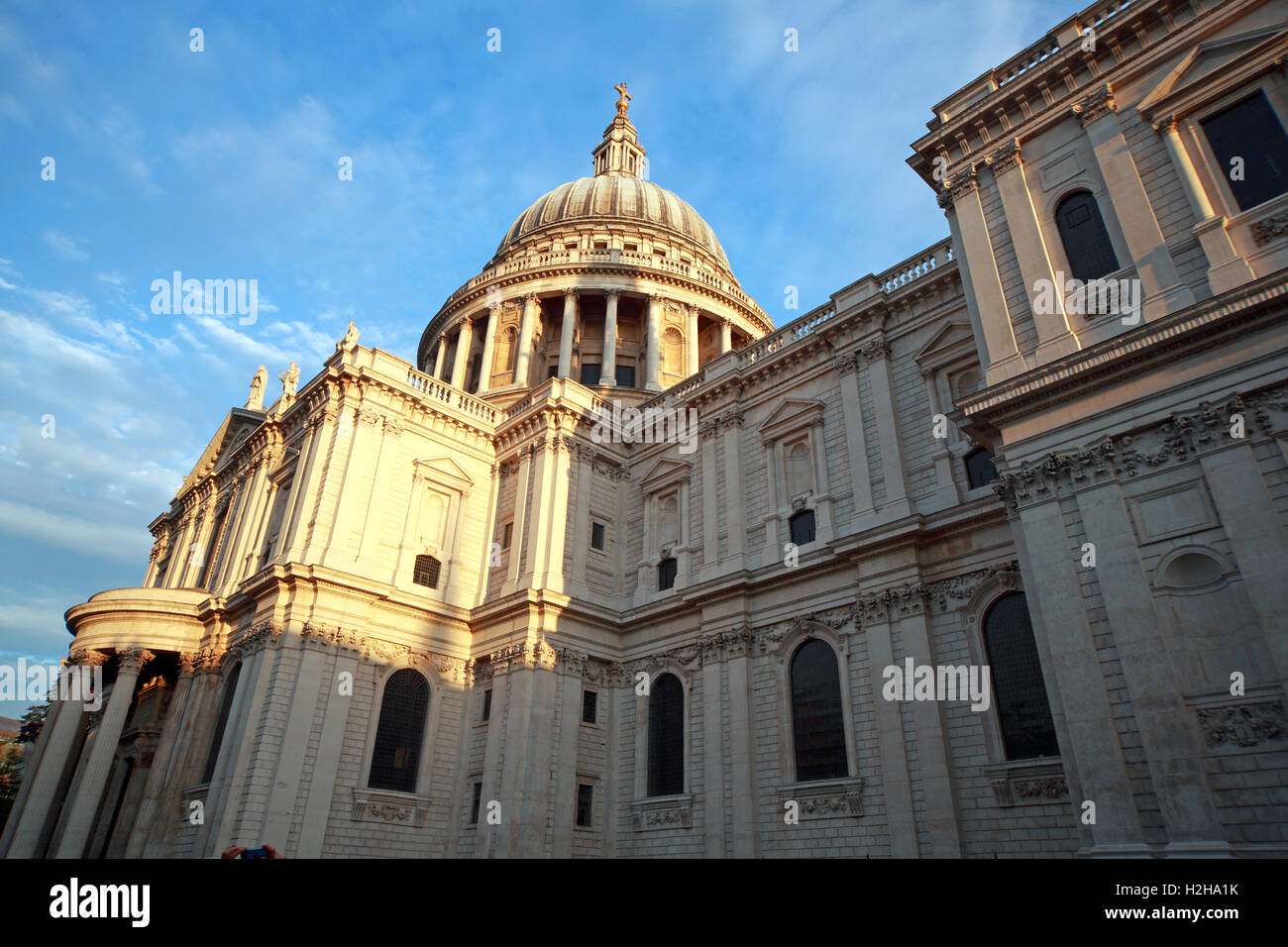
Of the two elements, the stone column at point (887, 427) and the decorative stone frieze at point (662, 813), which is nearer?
the stone column at point (887, 427)

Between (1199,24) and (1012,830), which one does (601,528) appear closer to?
(1012,830)

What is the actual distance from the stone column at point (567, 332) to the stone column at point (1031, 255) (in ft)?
85.1

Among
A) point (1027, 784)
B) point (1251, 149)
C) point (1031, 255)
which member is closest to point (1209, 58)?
point (1251, 149)

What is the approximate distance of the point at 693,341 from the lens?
1758 inches

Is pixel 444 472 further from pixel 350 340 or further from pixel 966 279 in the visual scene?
pixel 966 279

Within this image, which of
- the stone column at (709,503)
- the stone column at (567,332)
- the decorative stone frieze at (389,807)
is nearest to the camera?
the decorative stone frieze at (389,807)

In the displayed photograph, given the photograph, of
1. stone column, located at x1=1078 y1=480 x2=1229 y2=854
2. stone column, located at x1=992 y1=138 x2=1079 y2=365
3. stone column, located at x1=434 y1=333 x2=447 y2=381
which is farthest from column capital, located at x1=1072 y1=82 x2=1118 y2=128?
stone column, located at x1=434 y1=333 x2=447 y2=381

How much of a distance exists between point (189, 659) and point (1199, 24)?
115ft

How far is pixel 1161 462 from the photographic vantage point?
1443cm

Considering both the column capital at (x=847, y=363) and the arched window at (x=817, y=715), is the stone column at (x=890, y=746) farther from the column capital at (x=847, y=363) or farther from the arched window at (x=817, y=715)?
the column capital at (x=847, y=363)

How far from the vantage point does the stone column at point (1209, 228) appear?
47.3 ft

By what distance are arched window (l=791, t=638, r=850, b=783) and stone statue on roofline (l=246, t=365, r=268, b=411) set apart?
34602 mm

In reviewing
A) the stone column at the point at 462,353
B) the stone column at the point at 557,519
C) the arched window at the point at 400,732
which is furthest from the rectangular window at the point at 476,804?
the stone column at the point at 462,353

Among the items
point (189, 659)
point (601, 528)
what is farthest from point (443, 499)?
point (189, 659)
